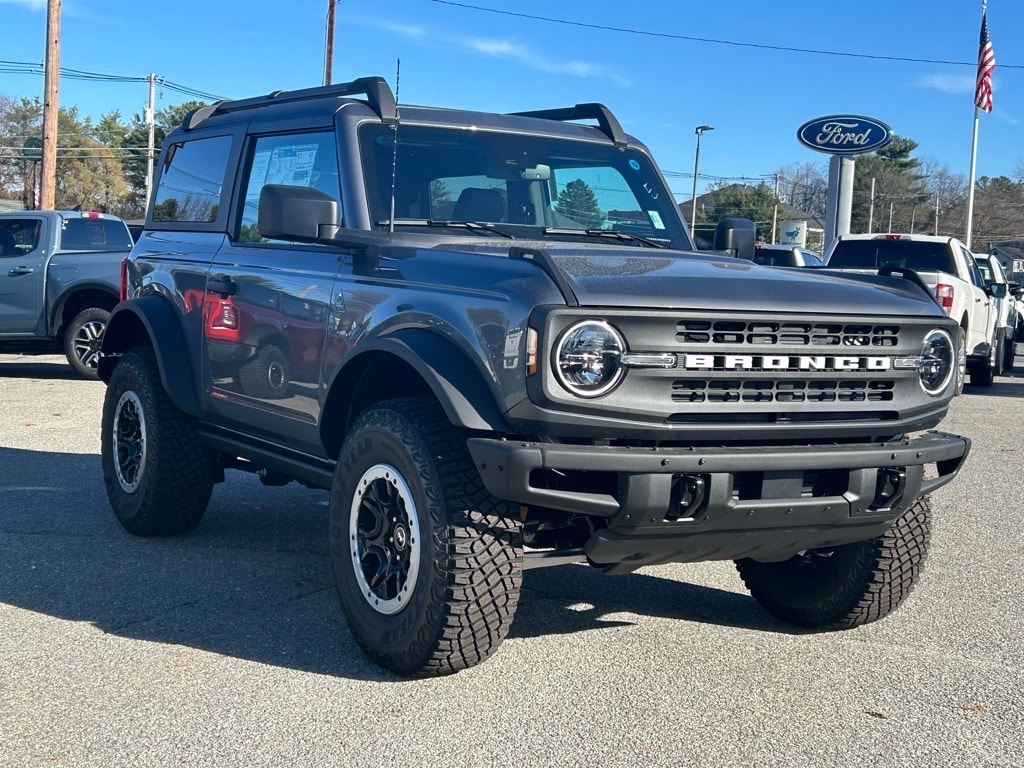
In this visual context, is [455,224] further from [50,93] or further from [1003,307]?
[50,93]

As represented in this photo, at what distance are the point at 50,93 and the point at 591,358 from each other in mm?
23685

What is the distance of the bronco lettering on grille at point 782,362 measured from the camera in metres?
3.88

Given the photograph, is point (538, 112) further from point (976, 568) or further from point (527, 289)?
point (976, 568)

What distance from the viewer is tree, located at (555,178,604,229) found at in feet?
18.1

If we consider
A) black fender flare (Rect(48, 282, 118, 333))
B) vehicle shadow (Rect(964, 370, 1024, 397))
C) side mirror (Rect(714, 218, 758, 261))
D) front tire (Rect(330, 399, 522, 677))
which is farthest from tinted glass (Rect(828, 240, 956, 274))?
front tire (Rect(330, 399, 522, 677))

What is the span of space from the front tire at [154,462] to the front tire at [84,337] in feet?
Result: 28.2

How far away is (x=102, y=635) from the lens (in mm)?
4742

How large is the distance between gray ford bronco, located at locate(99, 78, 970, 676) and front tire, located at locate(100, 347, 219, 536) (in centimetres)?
31

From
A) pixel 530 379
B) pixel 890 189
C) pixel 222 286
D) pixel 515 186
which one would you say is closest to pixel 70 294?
pixel 222 286

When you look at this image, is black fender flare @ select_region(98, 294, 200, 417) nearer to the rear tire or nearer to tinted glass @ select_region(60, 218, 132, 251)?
tinted glass @ select_region(60, 218, 132, 251)

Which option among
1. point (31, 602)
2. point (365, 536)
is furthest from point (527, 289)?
point (31, 602)

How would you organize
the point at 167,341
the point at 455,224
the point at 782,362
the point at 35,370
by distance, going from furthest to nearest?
1. the point at 35,370
2. the point at 167,341
3. the point at 455,224
4. the point at 782,362

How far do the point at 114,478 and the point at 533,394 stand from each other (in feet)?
11.7

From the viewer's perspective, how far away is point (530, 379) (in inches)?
148
